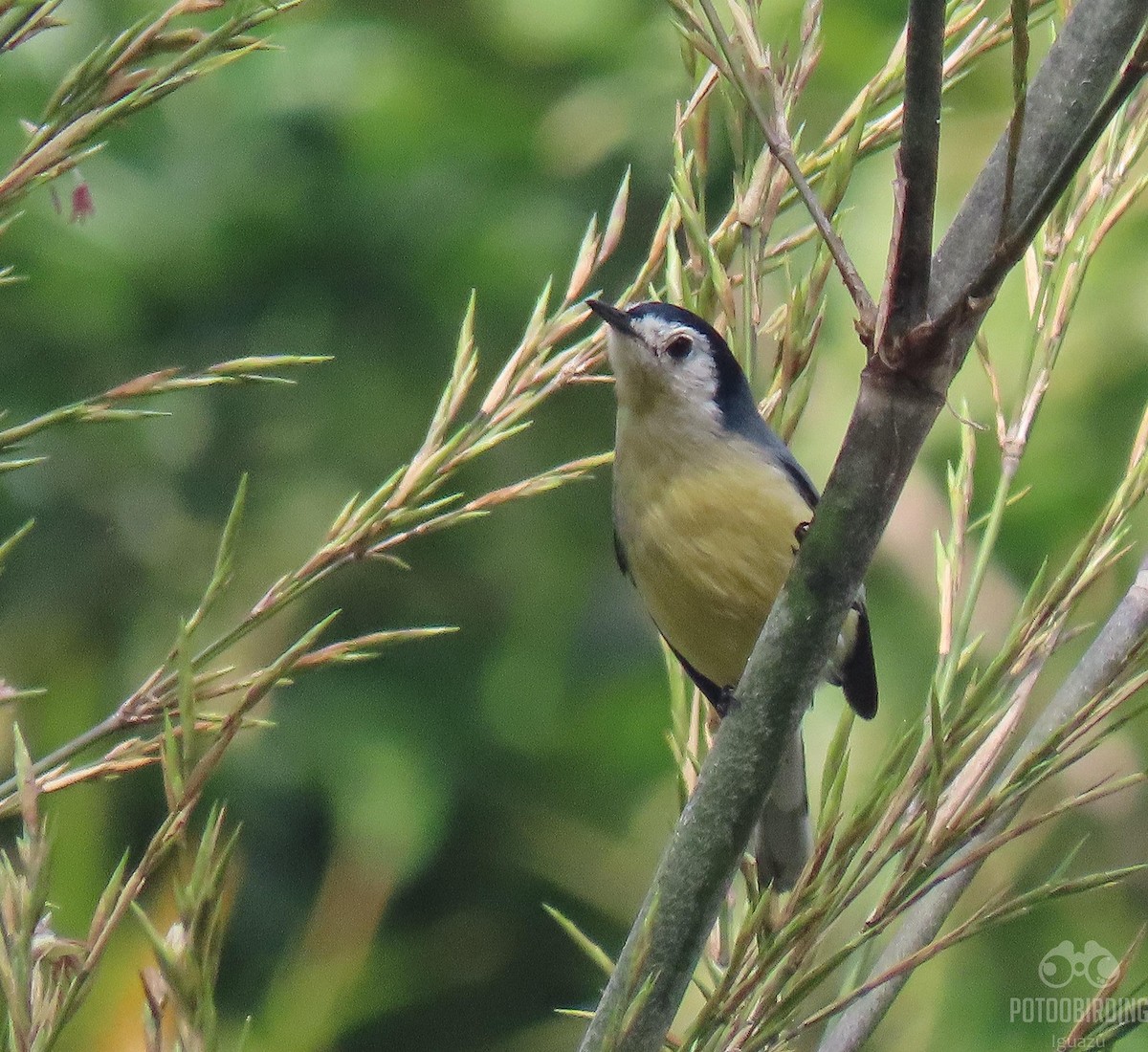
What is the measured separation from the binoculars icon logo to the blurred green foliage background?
0.10 meters

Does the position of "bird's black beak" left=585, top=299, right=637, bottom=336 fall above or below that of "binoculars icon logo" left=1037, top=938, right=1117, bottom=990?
above

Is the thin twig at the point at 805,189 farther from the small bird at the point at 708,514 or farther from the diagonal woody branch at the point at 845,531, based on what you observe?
the small bird at the point at 708,514

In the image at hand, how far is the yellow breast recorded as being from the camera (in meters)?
1.60

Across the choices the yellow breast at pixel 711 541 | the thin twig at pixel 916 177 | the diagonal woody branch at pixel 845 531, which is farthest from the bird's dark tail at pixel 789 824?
the thin twig at pixel 916 177

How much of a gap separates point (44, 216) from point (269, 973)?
1.41 meters

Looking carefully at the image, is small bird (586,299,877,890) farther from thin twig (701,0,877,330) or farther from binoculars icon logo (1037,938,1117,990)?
thin twig (701,0,877,330)

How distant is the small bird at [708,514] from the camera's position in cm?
160

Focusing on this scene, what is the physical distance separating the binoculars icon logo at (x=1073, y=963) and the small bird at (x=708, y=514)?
0.58 m

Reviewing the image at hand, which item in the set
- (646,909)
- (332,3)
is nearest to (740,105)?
(646,909)

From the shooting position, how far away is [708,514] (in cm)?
163

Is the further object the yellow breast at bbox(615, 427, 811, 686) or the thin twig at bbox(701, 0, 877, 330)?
the yellow breast at bbox(615, 427, 811, 686)

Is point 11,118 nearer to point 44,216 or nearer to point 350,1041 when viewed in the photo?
point 44,216

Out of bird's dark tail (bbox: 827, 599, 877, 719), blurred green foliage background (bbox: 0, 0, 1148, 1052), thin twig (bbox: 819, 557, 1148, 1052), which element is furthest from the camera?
blurred green foliage background (bbox: 0, 0, 1148, 1052)

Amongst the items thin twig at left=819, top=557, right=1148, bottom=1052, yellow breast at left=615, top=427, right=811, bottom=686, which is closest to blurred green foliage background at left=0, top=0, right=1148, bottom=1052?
yellow breast at left=615, top=427, right=811, bottom=686
